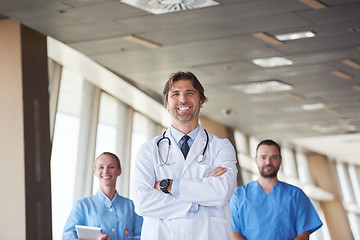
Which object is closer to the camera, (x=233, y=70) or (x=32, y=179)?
(x=32, y=179)

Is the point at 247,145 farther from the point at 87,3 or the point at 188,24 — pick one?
the point at 87,3

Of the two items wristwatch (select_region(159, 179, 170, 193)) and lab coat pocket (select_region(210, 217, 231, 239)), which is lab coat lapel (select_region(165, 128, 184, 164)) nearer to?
wristwatch (select_region(159, 179, 170, 193))

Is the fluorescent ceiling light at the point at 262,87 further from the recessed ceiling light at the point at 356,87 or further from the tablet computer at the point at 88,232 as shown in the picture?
the tablet computer at the point at 88,232

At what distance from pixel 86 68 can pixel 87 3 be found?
302 cm

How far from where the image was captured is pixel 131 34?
22.7 ft

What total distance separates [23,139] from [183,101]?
4542 mm

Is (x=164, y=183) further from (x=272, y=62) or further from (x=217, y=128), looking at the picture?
(x=217, y=128)

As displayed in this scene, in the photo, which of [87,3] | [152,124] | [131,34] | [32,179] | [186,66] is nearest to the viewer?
[87,3]

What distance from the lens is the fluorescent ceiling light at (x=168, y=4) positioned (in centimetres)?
567

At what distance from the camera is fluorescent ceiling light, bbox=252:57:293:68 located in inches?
317

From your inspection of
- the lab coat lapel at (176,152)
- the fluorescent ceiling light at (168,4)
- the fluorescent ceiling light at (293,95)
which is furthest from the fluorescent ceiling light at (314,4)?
the fluorescent ceiling light at (293,95)

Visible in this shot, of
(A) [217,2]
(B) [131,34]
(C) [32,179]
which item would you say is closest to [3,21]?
(B) [131,34]

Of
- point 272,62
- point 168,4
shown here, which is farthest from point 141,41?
point 272,62

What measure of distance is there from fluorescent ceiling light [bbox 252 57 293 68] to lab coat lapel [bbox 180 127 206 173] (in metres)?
6.06
